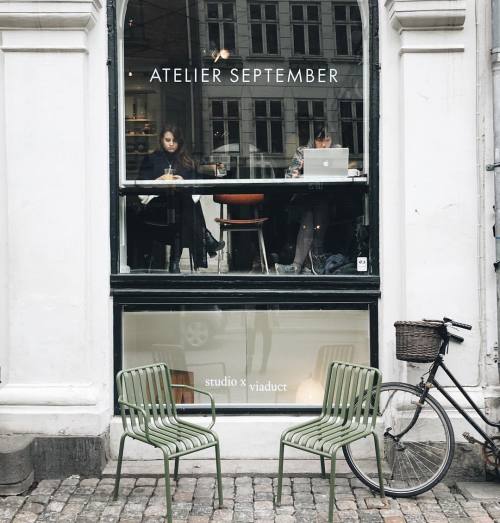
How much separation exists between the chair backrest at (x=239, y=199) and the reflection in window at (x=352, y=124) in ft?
3.12

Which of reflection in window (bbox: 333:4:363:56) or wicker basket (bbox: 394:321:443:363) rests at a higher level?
reflection in window (bbox: 333:4:363:56)

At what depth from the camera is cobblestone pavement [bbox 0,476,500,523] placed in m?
5.59

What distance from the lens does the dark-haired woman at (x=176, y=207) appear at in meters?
7.02

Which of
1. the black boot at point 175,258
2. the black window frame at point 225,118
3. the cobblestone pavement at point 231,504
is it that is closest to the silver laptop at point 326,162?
the black window frame at point 225,118

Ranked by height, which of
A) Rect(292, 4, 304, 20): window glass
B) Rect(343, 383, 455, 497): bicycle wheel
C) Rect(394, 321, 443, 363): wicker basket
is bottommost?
Rect(343, 383, 455, 497): bicycle wheel

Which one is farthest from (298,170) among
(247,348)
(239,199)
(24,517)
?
(24,517)

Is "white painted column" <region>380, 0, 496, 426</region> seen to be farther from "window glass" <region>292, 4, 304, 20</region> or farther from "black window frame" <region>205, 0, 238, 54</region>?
"black window frame" <region>205, 0, 238, 54</region>

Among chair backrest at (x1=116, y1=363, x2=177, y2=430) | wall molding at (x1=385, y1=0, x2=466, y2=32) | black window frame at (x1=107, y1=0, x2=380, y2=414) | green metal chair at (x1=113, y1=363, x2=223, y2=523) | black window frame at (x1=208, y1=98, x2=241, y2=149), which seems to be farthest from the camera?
black window frame at (x1=208, y1=98, x2=241, y2=149)

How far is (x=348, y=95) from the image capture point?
6953mm

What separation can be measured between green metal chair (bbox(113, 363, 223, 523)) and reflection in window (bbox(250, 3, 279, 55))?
306 centimetres

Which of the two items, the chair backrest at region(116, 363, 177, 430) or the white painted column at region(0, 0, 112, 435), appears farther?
the white painted column at region(0, 0, 112, 435)

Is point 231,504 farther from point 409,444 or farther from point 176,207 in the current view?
point 176,207

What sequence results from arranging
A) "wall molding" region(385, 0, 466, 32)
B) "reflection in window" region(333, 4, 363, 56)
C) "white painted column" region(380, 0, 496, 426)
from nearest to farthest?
"wall molding" region(385, 0, 466, 32)
"white painted column" region(380, 0, 496, 426)
"reflection in window" region(333, 4, 363, 56)

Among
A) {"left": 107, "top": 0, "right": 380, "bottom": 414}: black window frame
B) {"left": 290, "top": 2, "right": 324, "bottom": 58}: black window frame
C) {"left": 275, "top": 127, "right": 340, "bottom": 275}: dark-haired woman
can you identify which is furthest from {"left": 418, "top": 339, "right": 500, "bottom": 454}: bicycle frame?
{"left": 290, "top": 2, "right": 324, "bottom": 58}: black window frame
